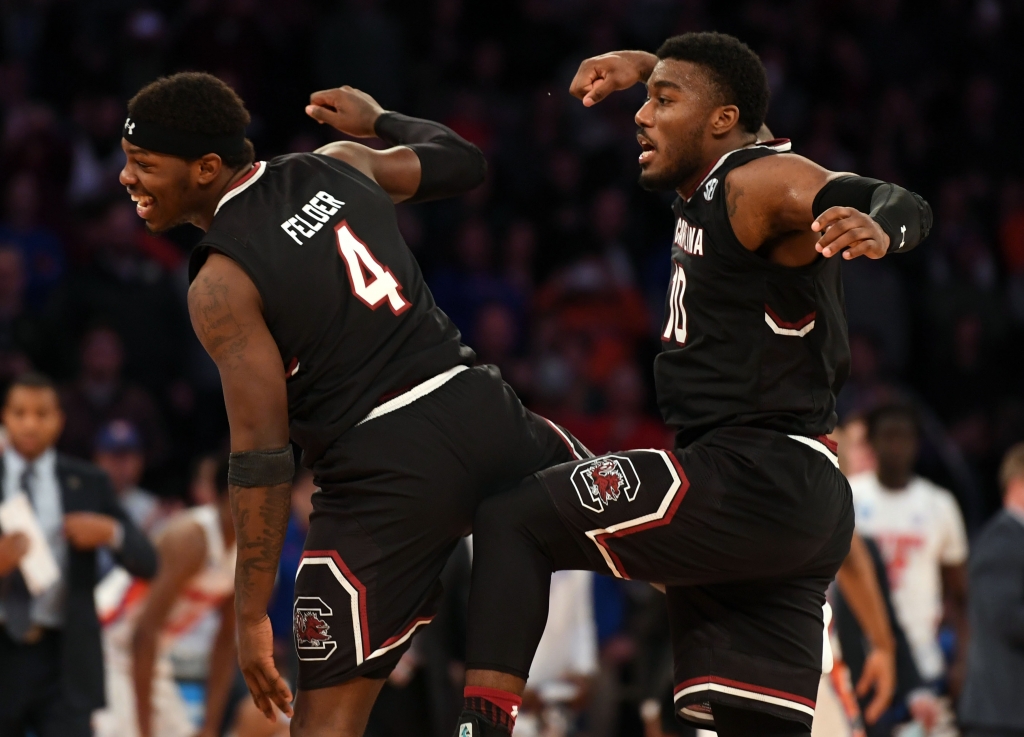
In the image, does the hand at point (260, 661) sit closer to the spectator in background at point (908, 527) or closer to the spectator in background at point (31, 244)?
the spectator in background at point (908, 527)

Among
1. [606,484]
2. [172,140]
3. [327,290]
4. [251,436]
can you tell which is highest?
[172,140]

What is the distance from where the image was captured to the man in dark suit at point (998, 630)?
22.9 feet

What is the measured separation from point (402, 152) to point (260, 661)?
152cm

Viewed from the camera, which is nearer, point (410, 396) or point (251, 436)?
point (251, 436)

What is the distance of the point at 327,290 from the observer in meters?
3.89

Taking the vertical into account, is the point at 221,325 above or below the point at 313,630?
above

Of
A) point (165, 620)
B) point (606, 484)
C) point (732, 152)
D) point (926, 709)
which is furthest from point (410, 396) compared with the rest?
point (926, 709)

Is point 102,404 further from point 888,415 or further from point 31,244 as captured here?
point 888,415

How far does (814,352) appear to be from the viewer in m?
3.92

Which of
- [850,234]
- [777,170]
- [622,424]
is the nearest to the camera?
[850,234]

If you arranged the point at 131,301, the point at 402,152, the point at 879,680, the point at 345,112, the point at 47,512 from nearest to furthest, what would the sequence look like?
the point at 402,152 → the point at 345,112 → the point at 47,512 → the point at 879,680 → the point at 131,301

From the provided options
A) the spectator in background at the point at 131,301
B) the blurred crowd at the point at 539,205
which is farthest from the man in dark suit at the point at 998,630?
the spectator in background at the point at 131,301

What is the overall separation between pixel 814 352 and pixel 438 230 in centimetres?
737

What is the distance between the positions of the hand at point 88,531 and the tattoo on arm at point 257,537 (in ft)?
9.13
